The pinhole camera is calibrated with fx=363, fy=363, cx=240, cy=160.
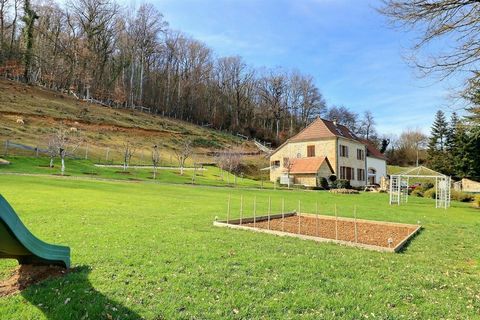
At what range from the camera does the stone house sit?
Result: 43688 millimetres

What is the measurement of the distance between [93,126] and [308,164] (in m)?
29.5

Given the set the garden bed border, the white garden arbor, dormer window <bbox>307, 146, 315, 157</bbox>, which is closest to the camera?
the garden bed border

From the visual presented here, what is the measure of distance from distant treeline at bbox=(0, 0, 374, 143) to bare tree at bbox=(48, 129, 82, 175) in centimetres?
2305

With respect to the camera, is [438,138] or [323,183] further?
[438,138]

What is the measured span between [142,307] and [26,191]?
14.8 meters

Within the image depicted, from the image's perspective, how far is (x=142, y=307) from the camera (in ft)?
14.4

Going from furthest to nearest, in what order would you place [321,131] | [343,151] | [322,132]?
[321,131] < [322,132] < [343,151]

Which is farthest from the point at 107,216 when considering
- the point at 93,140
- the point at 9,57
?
the point at 9,57

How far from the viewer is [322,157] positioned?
4412 cm

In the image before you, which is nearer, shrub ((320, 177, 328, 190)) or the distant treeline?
shrub ((320, 177, 328, 190))

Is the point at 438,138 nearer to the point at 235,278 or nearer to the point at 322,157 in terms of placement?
the point at 322,157

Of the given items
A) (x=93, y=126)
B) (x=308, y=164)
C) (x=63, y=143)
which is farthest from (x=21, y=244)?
(x=93, y=126)

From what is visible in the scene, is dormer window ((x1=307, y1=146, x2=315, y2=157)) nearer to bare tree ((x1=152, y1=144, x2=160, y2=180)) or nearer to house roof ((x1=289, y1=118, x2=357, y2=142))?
house roof ((x1=289, y1=118, x2=357, y2=142))

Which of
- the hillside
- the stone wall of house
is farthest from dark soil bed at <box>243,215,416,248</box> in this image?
the hillside
